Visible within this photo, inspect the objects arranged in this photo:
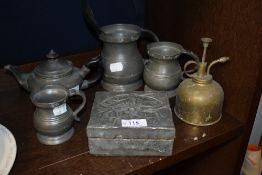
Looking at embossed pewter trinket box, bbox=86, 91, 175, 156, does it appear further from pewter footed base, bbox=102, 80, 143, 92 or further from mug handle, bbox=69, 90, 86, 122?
pewter footed base, bbox=102, 80, 143, 92

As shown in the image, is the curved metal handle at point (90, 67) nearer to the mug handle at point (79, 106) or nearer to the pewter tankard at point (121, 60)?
the pewter tankard at point (121, 60)

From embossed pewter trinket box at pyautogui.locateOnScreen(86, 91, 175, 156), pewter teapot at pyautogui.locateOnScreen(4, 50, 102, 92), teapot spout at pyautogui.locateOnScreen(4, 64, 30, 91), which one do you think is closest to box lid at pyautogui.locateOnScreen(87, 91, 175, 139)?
embossed pewter trinket box at pyautogui.locateOnScreen(86, 91, 175, 156)

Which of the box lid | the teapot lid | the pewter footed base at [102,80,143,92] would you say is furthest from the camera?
the pewter footed base at [102,80,143,92]

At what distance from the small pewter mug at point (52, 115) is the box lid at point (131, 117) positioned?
2.7 inches

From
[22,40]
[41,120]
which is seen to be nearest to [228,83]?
[41,120]

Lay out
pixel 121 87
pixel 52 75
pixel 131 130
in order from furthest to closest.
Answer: pixel 121 87, pixel 52 75, pixel 131 130

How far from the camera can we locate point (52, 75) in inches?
30.4

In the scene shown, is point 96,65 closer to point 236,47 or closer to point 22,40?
point 22,40

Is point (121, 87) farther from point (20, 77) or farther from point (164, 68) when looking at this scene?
point (20, 77)

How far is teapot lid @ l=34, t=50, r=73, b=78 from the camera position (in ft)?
2.53

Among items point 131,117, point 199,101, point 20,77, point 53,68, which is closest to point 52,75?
point 53,68

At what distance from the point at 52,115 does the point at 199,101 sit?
1.18 feet

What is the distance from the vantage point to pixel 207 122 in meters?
0.77

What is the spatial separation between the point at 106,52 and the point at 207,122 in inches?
13.8
